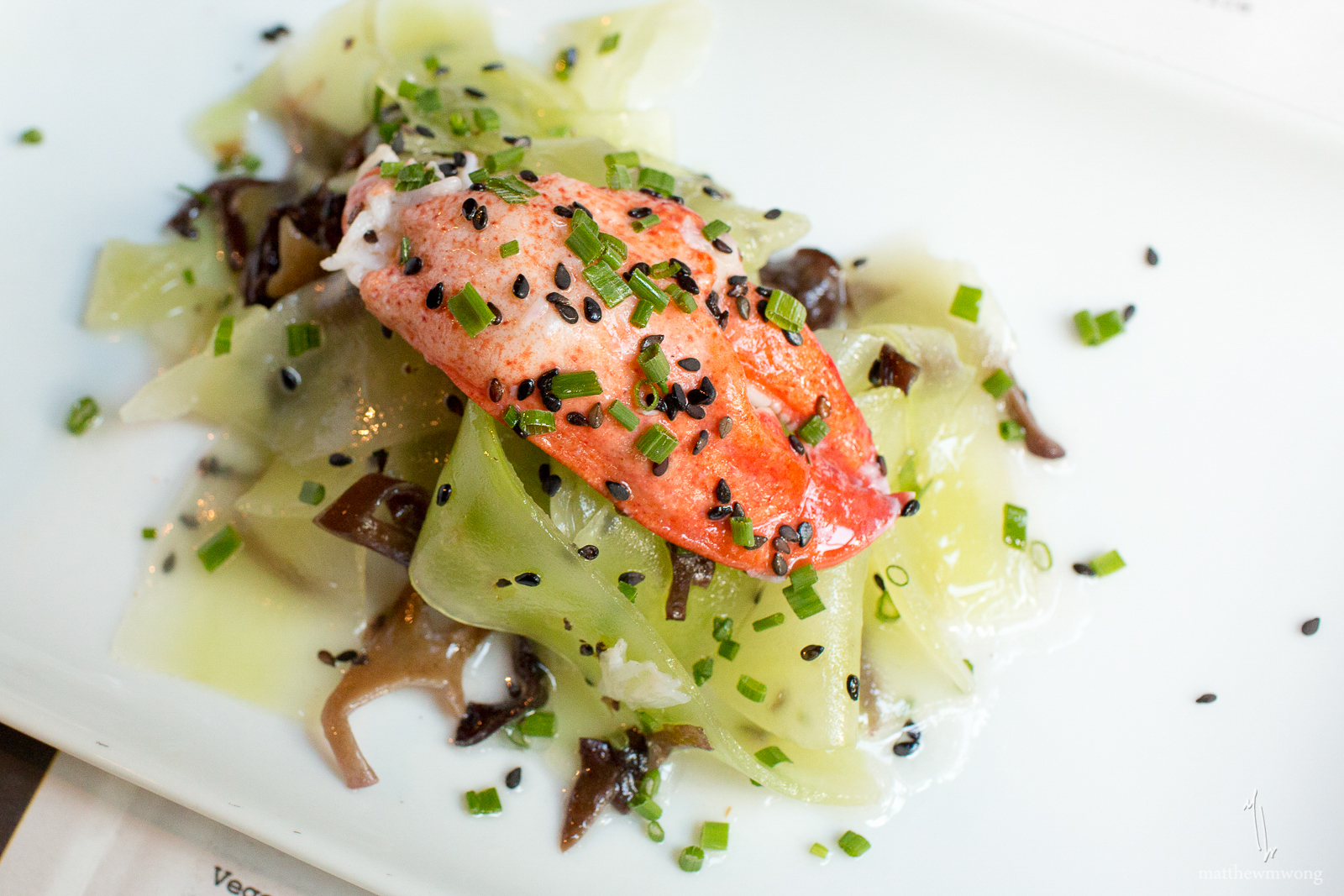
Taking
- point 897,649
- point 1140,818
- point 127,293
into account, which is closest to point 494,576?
point 897,649

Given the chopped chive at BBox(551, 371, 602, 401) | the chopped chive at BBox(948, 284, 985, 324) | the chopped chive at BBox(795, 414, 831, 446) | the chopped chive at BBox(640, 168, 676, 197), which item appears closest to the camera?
the chopped chive at BBox(551, 371, 602, 401)

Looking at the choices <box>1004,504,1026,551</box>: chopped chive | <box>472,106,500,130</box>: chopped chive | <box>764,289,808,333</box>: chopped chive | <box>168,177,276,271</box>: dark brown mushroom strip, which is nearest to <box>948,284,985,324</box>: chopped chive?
<box>1004,504,1026,551</box>: chopped chive

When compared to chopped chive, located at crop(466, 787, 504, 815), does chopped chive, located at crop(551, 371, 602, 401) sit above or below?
above

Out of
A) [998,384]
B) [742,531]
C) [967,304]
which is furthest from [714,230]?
[998,384]

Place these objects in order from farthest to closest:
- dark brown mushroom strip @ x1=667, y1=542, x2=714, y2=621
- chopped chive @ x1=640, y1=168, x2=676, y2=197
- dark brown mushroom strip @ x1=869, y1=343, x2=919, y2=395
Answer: dark brown mushroom strip @ x1=869, y1=343, x2=919, y2=395 → chopped chive @ x1=640, y1=168, x2=676, y2=197 → dark brown mushroom strip @ x1=667, y1=542, x2=714, y2=621

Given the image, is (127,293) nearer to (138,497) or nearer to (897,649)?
(138,497)

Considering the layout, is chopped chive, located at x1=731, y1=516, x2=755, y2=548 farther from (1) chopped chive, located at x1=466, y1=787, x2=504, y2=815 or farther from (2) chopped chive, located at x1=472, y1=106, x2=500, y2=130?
(2) chopped chive, located at x1=472, y1=106, x2=500, y2=130
